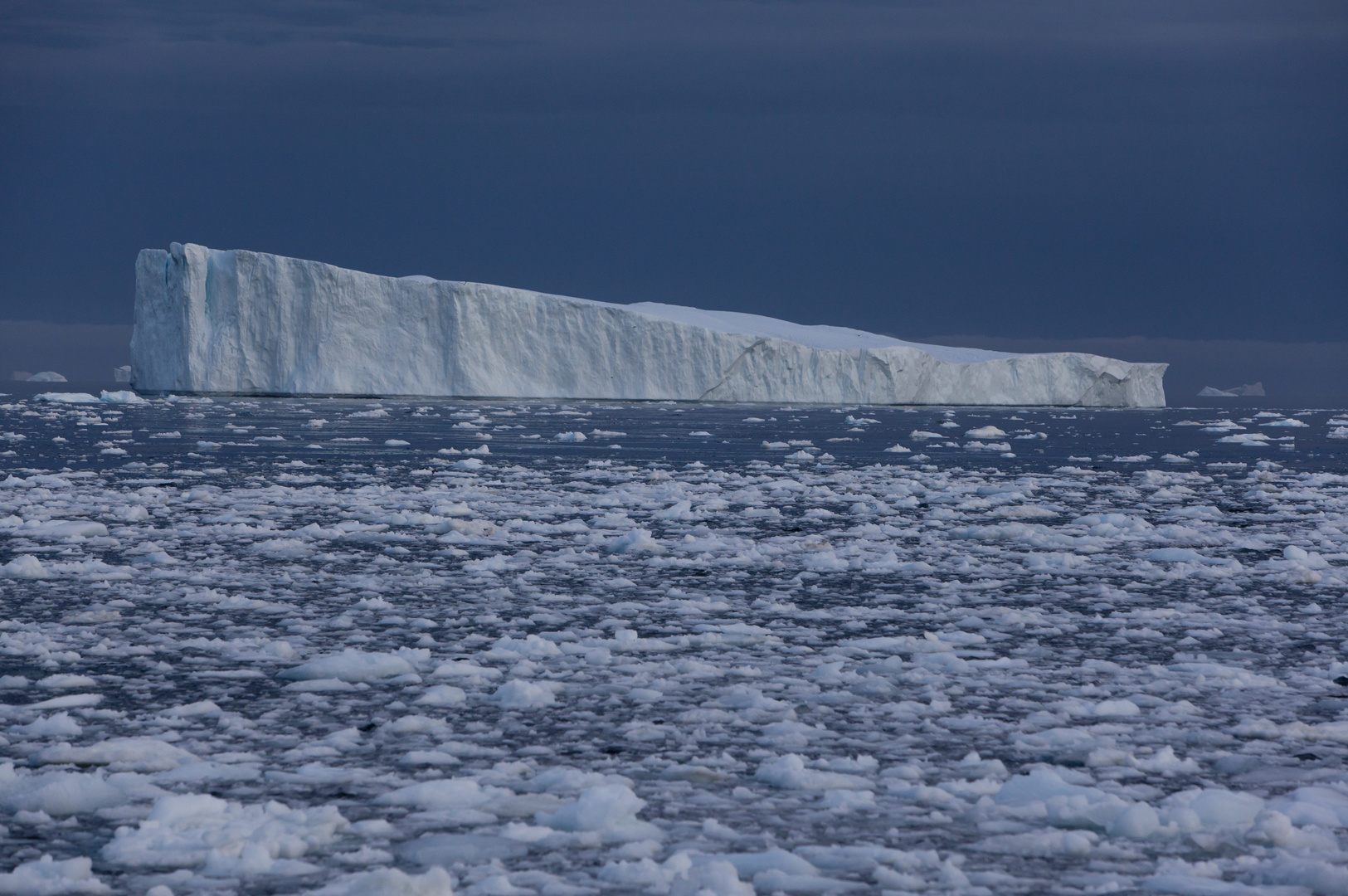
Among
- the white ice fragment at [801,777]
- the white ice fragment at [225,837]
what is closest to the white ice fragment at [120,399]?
the white ice fragment at [225,837]

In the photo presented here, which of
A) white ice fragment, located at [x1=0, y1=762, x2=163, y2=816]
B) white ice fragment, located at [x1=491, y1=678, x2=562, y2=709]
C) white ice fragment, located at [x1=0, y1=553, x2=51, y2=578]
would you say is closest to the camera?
white ice fragment, located at [x1=0, y1=762, x2=163, y2=816]

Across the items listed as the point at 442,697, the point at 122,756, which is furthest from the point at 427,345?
the point at 122,756

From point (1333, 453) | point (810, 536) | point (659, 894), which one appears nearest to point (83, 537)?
point (810, 536)

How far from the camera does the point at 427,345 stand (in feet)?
116

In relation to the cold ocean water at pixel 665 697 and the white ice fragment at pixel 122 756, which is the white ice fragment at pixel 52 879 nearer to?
the cold ocean water at pixel 665 697

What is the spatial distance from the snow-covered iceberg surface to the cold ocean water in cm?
2602

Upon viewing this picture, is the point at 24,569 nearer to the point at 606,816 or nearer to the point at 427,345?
A: the point at 606,816

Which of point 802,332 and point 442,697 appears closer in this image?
point 442,697

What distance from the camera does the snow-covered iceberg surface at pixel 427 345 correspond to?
34.8 meters

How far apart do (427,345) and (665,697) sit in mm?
32372

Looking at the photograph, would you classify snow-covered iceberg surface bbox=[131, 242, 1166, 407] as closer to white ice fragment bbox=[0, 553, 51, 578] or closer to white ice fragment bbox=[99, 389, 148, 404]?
white ice fragment bbox=[99, 389, 148, 404]

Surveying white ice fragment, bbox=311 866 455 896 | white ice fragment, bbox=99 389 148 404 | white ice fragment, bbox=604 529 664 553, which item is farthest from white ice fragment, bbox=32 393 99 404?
white ice fragment, bbox=311 866 455 896

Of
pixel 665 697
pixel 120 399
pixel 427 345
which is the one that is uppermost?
pixel 427 345

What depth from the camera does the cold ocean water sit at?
2699 millimetres
